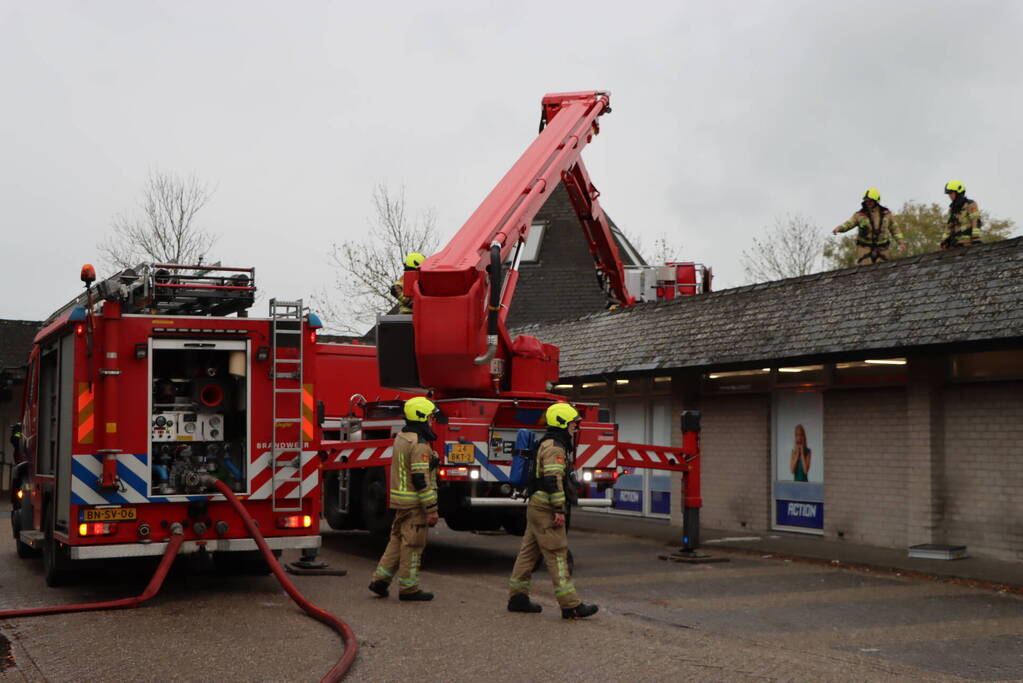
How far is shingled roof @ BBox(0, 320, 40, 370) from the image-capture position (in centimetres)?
3234

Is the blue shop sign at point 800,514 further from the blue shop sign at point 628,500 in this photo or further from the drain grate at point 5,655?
the drain grate at point 5,655

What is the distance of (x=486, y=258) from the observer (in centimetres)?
1341

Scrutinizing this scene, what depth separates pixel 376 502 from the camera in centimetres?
1495

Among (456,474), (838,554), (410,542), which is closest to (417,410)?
(410,542)

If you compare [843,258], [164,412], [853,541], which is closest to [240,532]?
[164,412]

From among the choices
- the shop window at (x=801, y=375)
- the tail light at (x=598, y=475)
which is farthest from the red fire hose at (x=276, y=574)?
the shop window at (x=801, y=375)

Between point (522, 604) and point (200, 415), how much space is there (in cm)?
379

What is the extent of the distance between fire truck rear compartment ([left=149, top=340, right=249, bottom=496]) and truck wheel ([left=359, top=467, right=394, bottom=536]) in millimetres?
2971

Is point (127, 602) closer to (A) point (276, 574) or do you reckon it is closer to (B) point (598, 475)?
(A) point (276, 574)

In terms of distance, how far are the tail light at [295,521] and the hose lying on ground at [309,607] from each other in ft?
1.14

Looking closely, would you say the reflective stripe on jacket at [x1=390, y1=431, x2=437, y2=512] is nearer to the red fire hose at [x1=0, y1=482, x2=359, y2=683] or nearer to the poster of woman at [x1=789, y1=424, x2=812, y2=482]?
the red fire hose at [x1=0, y1=482, x2=359, y2=683]

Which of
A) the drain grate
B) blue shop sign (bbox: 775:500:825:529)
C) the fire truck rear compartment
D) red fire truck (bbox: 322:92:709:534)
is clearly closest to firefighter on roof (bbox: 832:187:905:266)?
blue shop sign (bbox: 775:500:825:529)

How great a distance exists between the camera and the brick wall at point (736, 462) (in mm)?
17922

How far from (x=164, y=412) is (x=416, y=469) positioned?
104 inches
